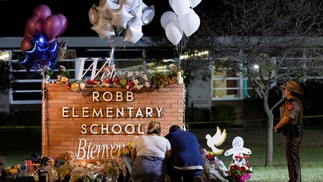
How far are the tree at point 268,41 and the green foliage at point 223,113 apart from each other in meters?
9.78

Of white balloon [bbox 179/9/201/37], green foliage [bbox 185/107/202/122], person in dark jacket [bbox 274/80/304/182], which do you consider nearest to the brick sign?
white balloon [bbox 179/9/201/37]

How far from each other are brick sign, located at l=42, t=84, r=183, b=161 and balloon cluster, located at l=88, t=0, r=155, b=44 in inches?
43.9

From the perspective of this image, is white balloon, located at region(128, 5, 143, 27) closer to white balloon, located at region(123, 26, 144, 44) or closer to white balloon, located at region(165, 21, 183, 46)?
white balloon, located at region(123, 26, 144, 44)

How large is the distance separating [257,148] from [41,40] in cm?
893

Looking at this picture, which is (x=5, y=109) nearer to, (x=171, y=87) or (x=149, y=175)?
(x=171, y=87)

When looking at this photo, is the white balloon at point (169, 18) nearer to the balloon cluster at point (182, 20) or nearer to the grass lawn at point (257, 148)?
the balloon cluster at point (182, 20)

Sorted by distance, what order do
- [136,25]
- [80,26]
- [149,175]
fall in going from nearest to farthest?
[149,175] → [136,25] → [80,26]

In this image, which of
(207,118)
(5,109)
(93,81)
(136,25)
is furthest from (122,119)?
(5,109)

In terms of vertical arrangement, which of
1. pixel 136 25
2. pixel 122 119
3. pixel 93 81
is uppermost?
pixel 136 25

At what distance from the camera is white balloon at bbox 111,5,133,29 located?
460 inches

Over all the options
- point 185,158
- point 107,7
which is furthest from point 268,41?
point 185,158

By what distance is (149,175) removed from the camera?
30.4ft

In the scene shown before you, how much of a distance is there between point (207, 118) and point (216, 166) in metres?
14.5

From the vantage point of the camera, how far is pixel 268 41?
14938 mm
